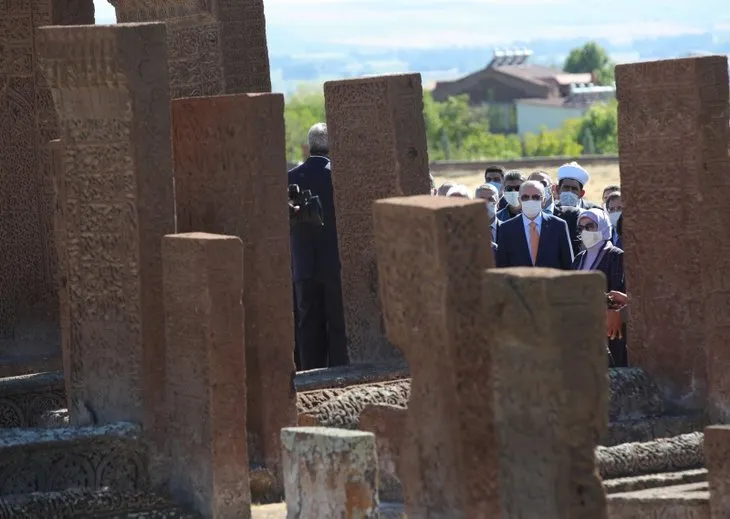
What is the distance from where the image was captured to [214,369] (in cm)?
764

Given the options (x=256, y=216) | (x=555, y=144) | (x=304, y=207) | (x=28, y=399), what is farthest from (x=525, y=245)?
(x=555, y=144)

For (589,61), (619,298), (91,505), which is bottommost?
(91,505)

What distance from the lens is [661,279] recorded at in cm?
974

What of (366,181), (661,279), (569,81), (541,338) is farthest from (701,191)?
(569,81)

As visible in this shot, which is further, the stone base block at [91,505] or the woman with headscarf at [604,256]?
the woman with headscarf at [604,256]

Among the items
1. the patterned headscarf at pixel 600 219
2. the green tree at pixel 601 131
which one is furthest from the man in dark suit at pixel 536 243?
the green tree at pixel 601 131

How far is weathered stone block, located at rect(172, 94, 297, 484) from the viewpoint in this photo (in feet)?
27.9

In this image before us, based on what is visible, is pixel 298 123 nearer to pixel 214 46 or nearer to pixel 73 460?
pixel 214 46

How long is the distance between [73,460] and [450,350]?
219 centimetres

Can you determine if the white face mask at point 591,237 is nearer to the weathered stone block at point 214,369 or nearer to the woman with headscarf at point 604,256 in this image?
the woman with headscarf at point 604,256

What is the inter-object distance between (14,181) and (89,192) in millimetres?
2902

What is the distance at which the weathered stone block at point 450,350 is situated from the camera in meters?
6.57

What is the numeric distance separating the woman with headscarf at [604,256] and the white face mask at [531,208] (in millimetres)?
233

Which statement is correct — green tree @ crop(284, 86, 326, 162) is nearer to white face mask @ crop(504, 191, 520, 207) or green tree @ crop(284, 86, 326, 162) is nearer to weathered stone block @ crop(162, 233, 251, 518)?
white face mask @ crop(504, 191, 520, 207)
